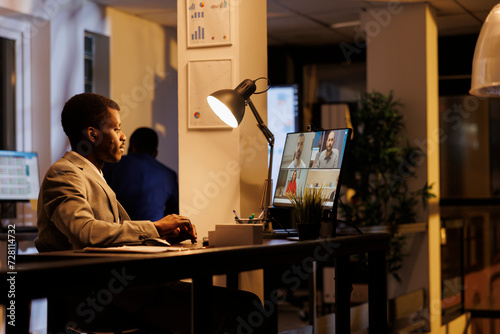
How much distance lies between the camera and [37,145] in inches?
221

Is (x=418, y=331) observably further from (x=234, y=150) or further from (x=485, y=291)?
(x=234, y=150)

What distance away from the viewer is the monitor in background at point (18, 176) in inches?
193

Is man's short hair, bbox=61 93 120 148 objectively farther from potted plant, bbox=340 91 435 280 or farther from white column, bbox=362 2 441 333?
white column, bbox=362 2 441 333

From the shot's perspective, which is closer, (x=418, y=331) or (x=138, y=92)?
(x=418, y=331)

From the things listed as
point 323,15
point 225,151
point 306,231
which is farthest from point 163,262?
point 323,15

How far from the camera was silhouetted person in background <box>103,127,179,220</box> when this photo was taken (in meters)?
4.58

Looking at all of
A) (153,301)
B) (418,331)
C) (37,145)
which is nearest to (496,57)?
(153,301)

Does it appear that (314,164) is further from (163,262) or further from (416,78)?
(416,78)

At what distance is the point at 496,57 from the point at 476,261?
4.82 meters

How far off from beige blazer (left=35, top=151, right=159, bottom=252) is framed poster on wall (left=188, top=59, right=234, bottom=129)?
1167 millimetres

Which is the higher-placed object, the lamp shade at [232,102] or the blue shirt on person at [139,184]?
the lamp shade at [232,102]

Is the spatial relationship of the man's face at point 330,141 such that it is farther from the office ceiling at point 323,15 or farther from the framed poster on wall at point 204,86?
the office ceiling at point 323,15

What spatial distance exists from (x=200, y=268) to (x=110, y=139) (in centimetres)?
86

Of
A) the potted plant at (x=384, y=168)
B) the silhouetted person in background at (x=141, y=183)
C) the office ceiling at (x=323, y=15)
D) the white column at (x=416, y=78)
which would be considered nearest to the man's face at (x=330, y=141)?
the silhouetted person in background at (x=141, y=183)
